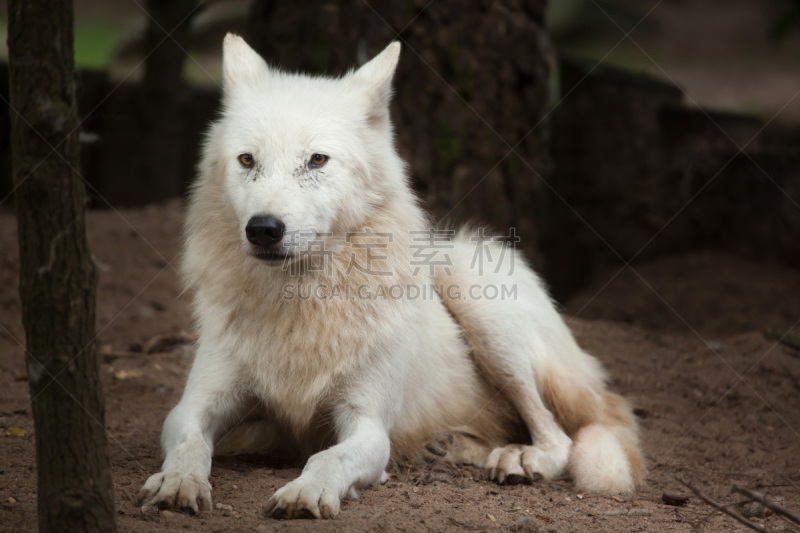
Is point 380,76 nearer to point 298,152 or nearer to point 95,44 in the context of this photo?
point 298,152

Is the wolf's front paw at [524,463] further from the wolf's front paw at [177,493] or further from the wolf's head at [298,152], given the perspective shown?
the wolf's front paw at [177,493]

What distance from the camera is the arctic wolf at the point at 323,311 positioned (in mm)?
3270

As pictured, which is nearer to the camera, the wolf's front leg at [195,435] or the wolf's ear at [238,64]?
the wolf's front leg at [195,435]

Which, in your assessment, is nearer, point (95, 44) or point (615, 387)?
point (615, 387)

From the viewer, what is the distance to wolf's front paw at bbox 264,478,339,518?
271 cm

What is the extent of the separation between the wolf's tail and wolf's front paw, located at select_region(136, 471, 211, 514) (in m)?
1.78

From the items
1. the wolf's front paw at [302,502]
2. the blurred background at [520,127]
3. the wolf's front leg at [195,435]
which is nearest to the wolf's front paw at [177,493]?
the wolf's front leg at [195,435]

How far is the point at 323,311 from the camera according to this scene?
3.48m

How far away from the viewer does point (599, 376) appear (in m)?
4.53

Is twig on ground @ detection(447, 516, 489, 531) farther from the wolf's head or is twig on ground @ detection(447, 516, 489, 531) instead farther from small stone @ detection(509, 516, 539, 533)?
the wolf's head

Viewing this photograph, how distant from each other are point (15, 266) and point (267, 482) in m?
3.81

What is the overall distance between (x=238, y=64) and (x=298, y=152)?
770 millimetres

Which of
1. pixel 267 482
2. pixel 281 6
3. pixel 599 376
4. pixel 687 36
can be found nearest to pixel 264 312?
pixel 267 482

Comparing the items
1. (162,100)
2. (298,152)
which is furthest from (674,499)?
(162,100)
